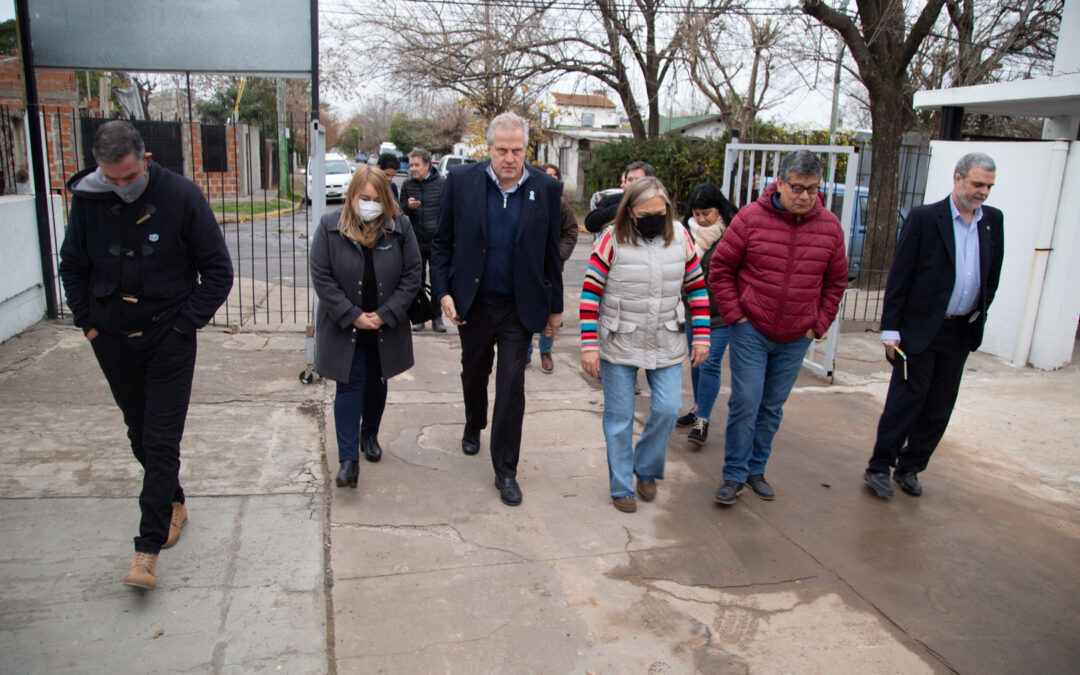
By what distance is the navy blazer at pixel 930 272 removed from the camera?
13.9 feet

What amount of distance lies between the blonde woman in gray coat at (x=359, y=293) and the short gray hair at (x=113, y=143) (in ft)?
3.75

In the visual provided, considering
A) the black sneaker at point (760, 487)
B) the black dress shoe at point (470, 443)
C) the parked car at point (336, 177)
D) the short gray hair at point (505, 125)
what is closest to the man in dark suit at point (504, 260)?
the short gray hair at point (505, 125)

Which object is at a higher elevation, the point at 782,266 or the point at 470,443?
the point at 782,266

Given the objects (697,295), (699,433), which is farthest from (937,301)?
(699,433)

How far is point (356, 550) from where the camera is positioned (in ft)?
11.8

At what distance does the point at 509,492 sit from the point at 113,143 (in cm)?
245

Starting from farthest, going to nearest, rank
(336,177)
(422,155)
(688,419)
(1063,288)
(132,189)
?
(336,177)
(422,155)
(1063,288)
(688,419)
(132,189)

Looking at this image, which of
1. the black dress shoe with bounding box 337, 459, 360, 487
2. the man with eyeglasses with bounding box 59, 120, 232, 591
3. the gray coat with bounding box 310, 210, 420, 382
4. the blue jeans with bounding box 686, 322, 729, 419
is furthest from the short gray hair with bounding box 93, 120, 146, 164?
the blue jeans with bounding box 686, 322, 729, 419

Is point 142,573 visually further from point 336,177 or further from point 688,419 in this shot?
point 336,177

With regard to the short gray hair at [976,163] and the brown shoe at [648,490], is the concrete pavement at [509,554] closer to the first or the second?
the brown shoe at [648,490]

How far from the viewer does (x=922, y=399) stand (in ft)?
14.4

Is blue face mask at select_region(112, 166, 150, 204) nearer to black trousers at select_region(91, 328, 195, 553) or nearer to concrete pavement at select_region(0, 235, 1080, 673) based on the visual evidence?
black trousers at select_region(91, 328, 195, 553)

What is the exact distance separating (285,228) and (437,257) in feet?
47.5

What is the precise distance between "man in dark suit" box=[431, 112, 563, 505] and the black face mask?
46 centimetres
